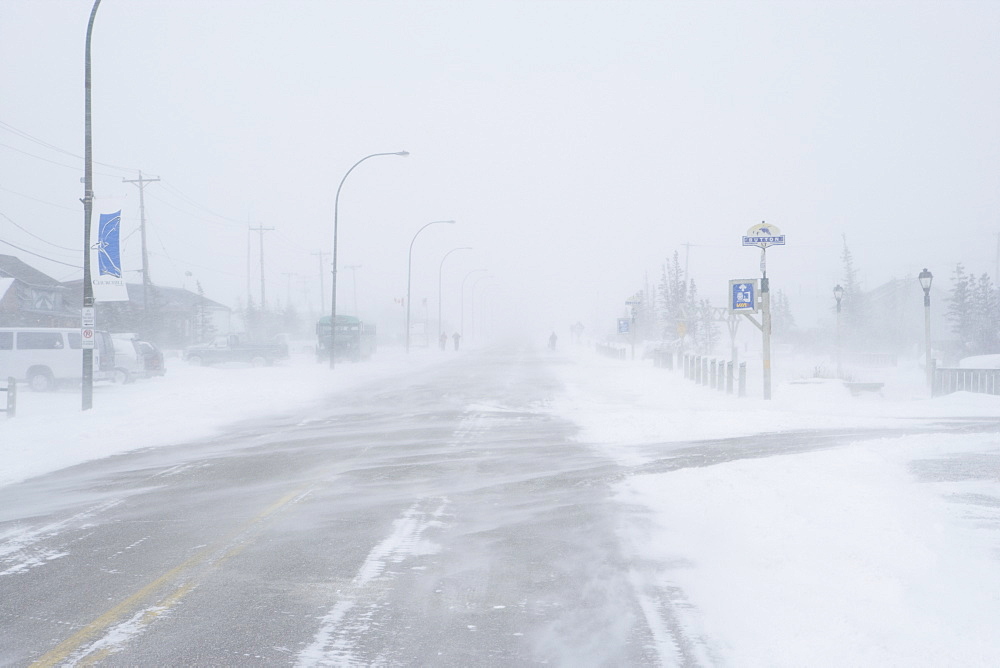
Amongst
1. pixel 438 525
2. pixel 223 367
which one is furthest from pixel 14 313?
pixel 438 525

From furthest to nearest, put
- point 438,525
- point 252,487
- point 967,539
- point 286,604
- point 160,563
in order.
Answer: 1. point 252,487
2. point 438,525
3. point 967,539
4. point 160,563
5. point 286,604

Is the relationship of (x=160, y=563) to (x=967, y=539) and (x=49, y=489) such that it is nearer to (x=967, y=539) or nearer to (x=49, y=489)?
(x=49, y=489)

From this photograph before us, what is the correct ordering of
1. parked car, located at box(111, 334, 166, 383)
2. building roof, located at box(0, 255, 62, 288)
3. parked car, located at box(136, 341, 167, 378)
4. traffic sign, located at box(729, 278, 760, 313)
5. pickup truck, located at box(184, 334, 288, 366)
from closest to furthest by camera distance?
traffic sign, located at box(729, 278, 760, 313) < parked car, located at box(111, 334, 166, 383) < parked car, located at box(136, 341, 167, 378) < pickup truck, located at box(184, 334, 288, 366) < building roof, located at box(0, 255, 62, 288)

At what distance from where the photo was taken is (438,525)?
24.8 ft

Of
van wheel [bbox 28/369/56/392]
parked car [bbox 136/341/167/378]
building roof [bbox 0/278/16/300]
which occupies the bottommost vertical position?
van wheel [bbox 28/369/56/392]

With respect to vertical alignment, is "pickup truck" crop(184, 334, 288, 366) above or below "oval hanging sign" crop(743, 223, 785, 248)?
below

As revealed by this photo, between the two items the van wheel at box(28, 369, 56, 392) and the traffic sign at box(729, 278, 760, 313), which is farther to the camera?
the van wheel at box(28, 369, 56, 392)

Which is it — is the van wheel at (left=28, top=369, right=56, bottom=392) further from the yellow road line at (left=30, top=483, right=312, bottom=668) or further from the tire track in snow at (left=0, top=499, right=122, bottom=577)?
the yellow road line at (left=30, top=483, right=312, bottom=668)

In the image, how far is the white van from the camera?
27.0 meters

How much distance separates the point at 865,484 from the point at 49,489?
934 cm

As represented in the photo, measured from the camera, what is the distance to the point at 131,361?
3048 cm

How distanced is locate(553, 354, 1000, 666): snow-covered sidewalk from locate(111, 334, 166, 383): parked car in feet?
73.6

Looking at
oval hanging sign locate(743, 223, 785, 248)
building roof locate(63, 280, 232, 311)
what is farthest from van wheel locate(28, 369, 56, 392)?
building roof locate(63, 280, 232, 311)

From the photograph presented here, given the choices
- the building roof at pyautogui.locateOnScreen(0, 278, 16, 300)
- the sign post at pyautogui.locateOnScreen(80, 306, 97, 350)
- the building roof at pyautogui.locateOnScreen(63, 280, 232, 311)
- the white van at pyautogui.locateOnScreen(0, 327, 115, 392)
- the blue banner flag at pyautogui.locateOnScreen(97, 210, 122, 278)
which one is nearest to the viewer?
the sign post at pyautogui.locateOnScreen(80, 306, 97, 350)
